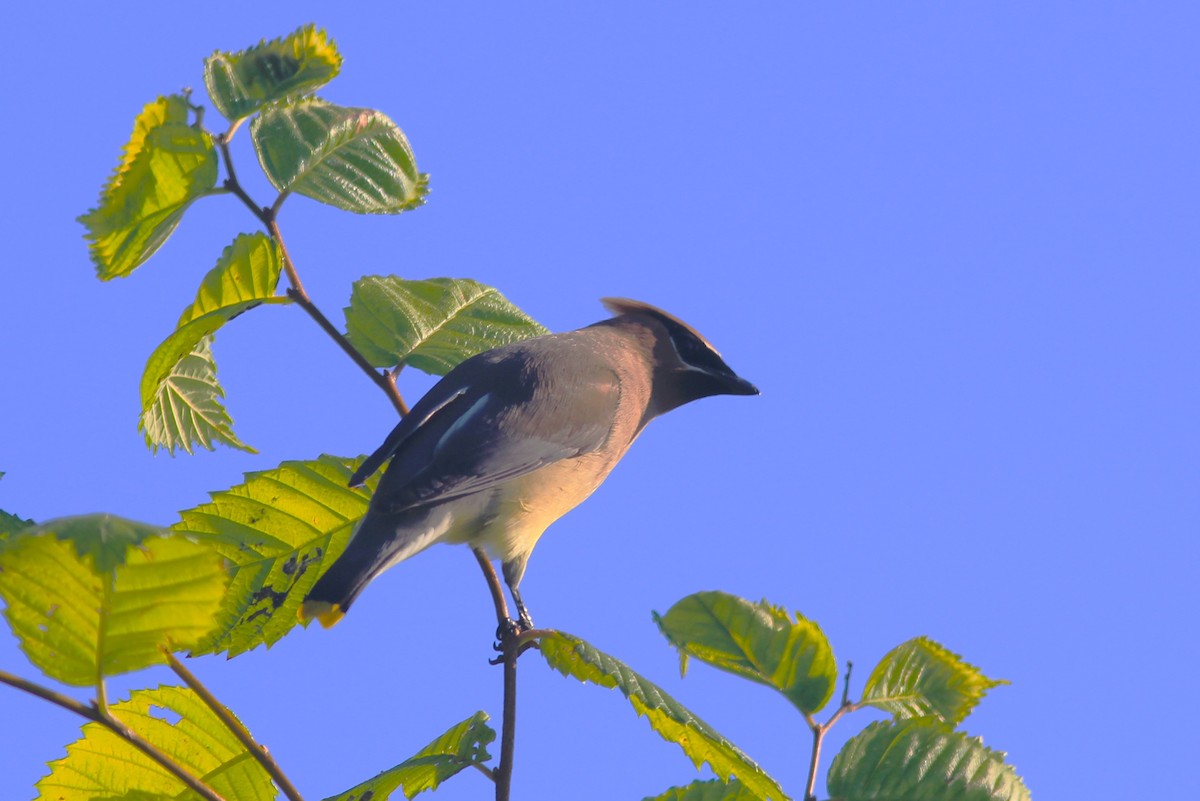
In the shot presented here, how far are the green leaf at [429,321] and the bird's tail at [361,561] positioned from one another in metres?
0.45

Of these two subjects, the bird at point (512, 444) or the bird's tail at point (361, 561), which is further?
the bird at point (512, 444)

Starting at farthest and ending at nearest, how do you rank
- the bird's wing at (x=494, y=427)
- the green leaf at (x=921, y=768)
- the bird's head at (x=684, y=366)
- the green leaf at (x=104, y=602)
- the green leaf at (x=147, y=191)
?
the bird's head at (x=684, y=366), the bird's wing at (x=494, y=427), the green leaf at (x=147, y=191), the green leaf at (x=921, y=768), the green leaf at (x=104, y=602)

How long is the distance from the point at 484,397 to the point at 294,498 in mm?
1063

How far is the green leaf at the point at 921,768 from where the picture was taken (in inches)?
85.0

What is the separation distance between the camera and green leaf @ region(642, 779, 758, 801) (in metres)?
2.18

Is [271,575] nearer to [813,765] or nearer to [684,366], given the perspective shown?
[813,765]

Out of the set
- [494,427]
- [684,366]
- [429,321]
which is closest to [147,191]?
[429,321]

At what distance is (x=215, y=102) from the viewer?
8.93ft

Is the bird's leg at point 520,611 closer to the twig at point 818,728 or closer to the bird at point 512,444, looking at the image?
the bird at point 512,444

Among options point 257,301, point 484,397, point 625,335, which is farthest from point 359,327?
point 625,335

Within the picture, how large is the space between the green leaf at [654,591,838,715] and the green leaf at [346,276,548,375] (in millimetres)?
885

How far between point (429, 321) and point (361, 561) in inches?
21.8

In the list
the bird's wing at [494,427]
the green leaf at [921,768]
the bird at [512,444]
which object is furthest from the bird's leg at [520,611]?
the green leaf at [921,768]

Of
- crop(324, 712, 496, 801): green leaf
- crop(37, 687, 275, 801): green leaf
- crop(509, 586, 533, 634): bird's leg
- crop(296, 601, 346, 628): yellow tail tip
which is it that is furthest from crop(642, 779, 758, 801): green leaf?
crop(509, 586, 533, 634): bird's leg
